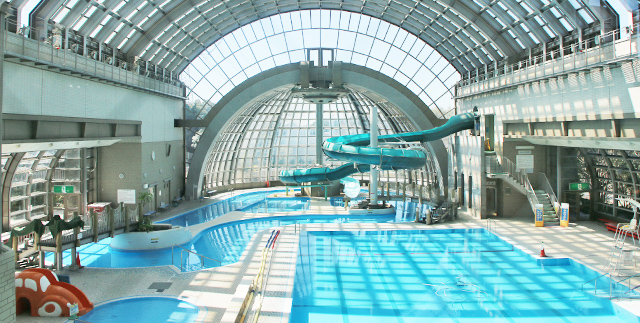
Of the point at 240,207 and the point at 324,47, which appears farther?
the point at 324,47

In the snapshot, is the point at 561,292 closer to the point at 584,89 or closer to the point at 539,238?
the point at 539,238

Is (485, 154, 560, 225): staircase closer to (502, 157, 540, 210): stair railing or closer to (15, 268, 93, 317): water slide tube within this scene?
(502, 157, 540, 210): stair railing

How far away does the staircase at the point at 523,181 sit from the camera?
86.7ft

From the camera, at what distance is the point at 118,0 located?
2295 centimetres

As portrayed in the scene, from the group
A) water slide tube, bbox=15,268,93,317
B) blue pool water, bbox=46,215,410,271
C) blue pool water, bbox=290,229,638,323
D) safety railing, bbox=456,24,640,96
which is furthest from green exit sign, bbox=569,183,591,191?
water slide tube, bbox=15,268,93,317

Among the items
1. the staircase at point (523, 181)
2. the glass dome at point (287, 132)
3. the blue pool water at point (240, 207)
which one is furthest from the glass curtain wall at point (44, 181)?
the staircase at point (523, 181)

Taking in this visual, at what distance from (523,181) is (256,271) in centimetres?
1818

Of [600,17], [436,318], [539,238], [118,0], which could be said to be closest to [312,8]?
[118,0]

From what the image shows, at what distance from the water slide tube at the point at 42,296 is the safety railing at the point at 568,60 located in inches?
841

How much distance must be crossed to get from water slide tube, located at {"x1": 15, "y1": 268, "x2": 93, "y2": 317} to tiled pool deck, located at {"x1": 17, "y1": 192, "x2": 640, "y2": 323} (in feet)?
0.98

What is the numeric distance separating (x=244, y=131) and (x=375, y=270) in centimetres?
2818

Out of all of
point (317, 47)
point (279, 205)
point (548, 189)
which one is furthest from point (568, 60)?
point (279, 205)

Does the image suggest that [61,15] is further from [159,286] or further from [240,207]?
[240,207]

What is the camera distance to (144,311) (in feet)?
44.3
